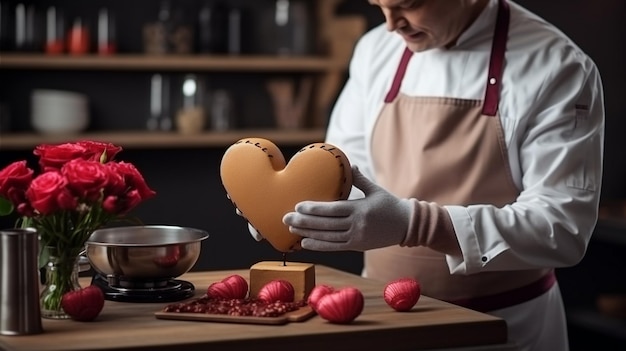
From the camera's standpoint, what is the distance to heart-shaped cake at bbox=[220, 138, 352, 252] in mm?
1862

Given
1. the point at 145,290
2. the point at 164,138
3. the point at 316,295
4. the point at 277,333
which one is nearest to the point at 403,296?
the point at 316,295

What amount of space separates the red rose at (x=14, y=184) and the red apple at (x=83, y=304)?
7.0 inches

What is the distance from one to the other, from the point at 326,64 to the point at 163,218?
89 cm

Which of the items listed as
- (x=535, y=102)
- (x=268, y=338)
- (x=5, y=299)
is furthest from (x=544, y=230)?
(x=5, y=299)

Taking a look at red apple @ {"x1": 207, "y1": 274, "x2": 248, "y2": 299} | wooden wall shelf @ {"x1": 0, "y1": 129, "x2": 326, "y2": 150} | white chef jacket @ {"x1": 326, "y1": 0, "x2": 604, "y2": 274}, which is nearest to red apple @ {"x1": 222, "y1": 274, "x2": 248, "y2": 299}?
red apple @ {"x1": 207, "y1": 274, "x2": 248, "y2": 299}

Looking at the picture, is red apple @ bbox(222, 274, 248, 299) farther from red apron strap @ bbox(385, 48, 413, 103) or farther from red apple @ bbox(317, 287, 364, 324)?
red apron strap @ bbox(385, 48, 413, 103)

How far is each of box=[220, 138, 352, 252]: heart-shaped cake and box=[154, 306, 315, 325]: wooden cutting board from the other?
22 centimetres

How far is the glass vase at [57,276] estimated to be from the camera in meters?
1.79

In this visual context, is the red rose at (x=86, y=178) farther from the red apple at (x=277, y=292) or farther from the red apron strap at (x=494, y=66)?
the red apron strap at (x=494, y=66)

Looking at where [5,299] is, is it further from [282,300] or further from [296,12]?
[296,12]

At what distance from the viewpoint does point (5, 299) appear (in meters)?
1.62

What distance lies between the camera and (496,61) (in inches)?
94.7

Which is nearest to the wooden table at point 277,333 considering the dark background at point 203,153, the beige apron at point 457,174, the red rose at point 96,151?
the red rose at point 96,151

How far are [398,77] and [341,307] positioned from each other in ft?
3.20
